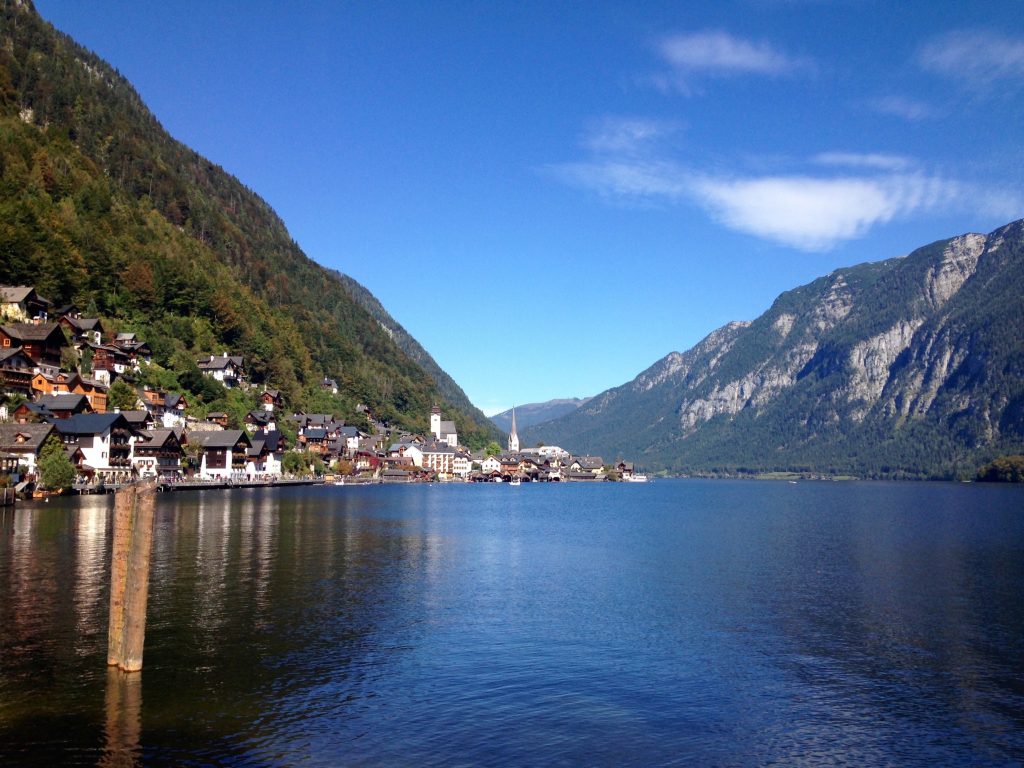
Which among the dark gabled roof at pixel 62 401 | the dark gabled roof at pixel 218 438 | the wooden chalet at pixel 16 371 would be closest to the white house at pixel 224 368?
the dark gabled roof at pixel 218 438

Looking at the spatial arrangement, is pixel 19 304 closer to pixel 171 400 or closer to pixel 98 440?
pixel 98 440

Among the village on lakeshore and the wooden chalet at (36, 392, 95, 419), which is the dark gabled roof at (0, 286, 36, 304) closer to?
the village on lakeshore

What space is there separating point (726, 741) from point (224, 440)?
136 m

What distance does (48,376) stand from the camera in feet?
363

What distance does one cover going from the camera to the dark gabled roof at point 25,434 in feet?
287

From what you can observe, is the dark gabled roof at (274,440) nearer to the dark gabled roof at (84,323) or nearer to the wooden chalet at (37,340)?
the dark gabled roof at (84,323)

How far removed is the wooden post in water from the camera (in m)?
23.0

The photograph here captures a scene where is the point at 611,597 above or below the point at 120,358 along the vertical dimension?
below

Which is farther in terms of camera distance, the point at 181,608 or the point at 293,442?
the point at 293,442

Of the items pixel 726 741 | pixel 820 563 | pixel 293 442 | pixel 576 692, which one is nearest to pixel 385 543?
pixel 820 563

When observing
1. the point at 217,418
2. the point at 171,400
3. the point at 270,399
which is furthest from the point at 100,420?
the point at 270,399

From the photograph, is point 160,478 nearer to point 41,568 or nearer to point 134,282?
point 134,282

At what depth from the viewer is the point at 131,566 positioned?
23.0 metres

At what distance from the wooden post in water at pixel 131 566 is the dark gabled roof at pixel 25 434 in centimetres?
7546
